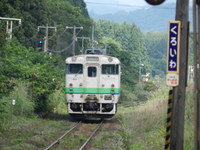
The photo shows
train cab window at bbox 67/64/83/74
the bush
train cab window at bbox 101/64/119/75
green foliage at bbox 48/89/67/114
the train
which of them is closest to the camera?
the bush

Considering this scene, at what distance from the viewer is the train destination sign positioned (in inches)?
395

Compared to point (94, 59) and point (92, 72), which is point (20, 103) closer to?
point (92, 72)

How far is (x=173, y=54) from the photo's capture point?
10.1m

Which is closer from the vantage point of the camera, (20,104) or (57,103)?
(20,104)

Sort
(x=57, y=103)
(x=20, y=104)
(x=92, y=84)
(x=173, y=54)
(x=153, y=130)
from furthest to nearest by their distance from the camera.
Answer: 1. (x=57, y=103)
2. (x=92, y=84)
3. (x=20, y=104)
4. (x=153, y=130)
5. (x=173, y=54)

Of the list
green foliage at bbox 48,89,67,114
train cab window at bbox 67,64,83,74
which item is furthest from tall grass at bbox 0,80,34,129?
green foliage at bbox 48,89,67,114

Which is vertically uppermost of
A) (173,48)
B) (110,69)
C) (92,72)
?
(173,48)

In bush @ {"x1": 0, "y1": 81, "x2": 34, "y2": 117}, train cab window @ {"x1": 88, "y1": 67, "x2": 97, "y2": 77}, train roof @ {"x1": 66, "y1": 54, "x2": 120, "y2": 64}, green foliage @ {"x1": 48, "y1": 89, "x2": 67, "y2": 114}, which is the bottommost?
green foliage @ {"x1": 48, "y1": 89, "x2": 67, "y2": 114}

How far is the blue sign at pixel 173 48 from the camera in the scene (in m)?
10.1

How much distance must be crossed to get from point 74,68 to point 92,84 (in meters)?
1.24

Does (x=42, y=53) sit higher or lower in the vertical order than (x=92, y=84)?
higher

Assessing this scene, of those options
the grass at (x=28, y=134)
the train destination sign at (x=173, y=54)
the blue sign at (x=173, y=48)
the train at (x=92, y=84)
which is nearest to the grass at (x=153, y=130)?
the train at (x=92, y=84)

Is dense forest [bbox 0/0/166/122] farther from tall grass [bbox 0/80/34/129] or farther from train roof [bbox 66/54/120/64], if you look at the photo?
train roof [bbox 66/54/120/64]

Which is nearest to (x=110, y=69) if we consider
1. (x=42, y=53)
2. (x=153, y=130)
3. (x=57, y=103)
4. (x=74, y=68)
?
(x=74, y=68)
